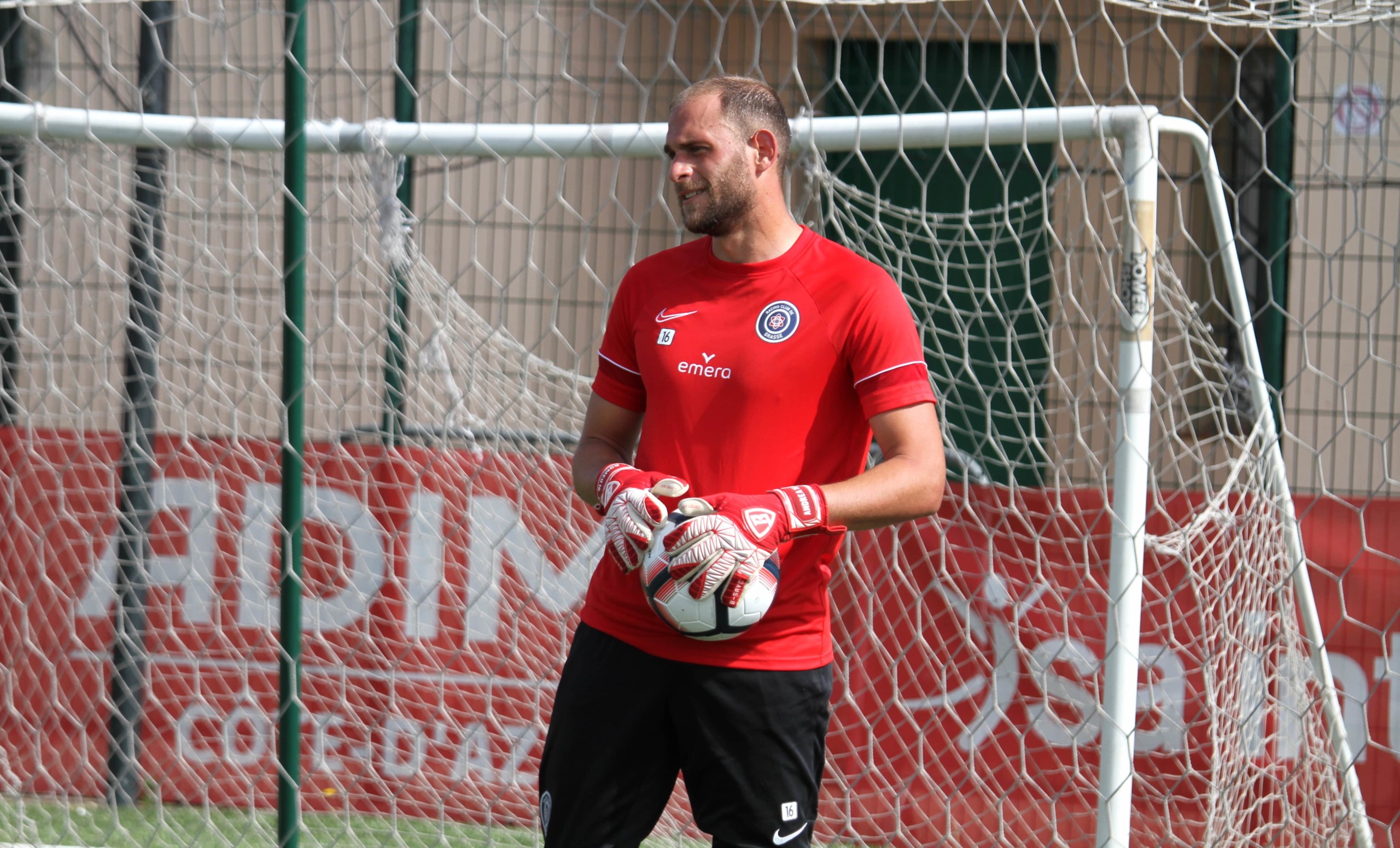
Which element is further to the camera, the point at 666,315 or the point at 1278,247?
the point at 1278,247

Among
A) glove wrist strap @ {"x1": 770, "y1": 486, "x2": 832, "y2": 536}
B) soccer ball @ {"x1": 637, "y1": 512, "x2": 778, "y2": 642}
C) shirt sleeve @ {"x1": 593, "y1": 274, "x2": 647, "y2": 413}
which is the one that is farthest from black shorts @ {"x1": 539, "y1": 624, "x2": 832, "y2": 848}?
shirt sleeve @ {"x1": 593, "y1": 274, "x2": 647, "y2": 413}

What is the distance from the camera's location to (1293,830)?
312 centimetres

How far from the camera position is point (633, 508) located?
6.23 ft

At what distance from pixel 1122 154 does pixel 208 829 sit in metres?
3.00

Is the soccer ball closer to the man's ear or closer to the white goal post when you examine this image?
the man's ear

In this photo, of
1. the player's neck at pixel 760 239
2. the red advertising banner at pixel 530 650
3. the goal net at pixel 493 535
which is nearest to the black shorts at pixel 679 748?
the player's neck at pixel 760 239

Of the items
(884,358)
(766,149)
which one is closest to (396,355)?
(766,149)

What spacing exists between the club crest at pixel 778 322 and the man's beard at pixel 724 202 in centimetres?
16

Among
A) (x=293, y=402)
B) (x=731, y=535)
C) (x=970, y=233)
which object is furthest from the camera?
(x=970, y=233)

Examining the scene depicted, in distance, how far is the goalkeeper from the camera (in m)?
1.96

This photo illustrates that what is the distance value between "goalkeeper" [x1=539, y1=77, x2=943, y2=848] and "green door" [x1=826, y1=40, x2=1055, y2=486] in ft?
2.12

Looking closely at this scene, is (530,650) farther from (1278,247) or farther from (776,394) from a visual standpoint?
(1278,247)

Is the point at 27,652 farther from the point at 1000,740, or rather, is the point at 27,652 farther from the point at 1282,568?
the point at 1282,568

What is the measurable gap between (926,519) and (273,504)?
1.89m
